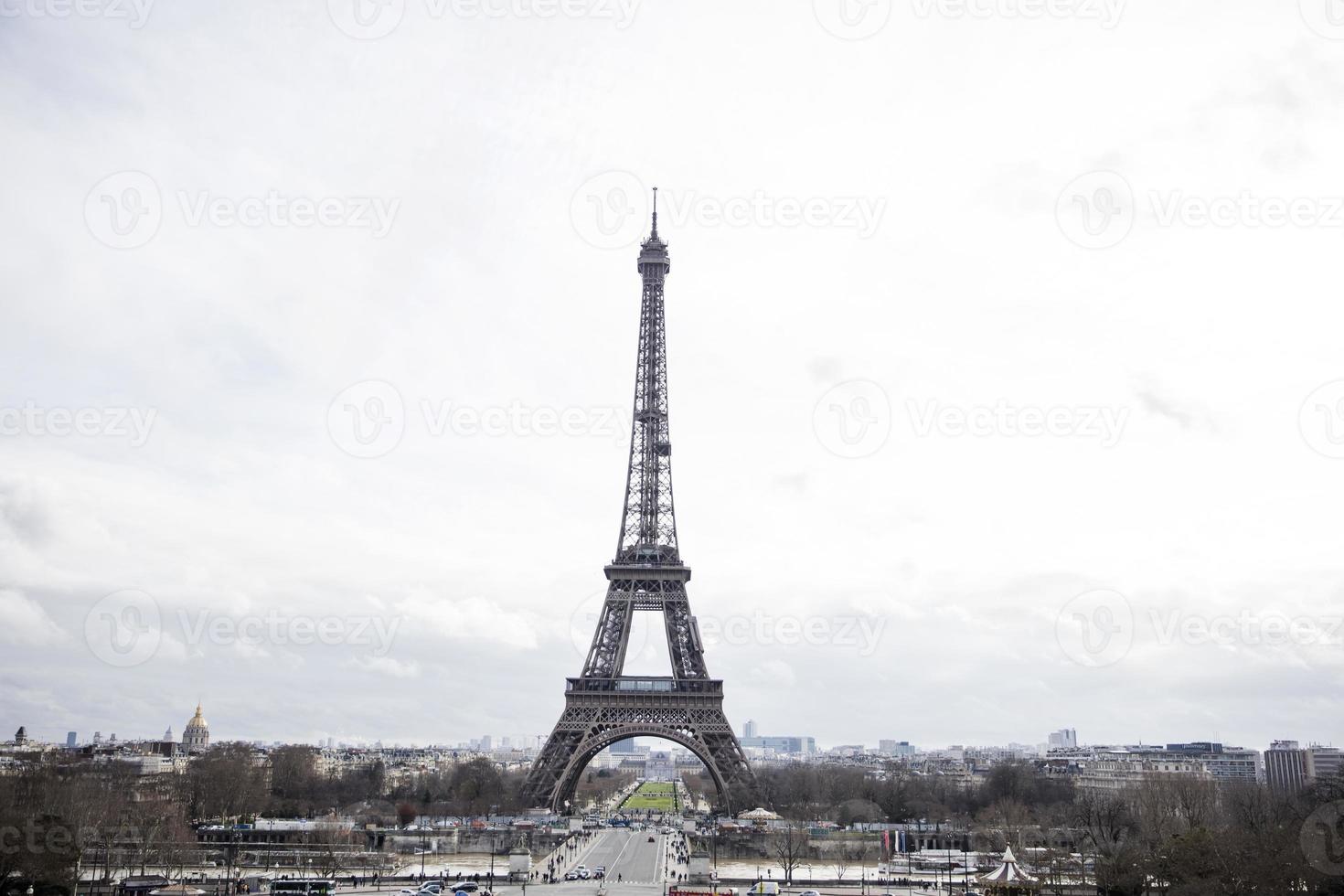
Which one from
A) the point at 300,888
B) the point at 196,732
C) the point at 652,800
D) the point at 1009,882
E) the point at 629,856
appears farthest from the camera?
the point at 196,732

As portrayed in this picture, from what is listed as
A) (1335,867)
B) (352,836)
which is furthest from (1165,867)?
(352,836)

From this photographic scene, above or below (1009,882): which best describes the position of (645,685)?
above

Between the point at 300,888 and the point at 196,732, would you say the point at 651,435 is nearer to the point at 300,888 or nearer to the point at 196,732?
the point at 300,888

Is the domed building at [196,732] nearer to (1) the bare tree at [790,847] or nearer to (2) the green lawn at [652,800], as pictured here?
(2) the green lawn at [652,800]

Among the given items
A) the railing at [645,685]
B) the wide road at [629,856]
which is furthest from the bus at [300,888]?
the railing at [645,685]

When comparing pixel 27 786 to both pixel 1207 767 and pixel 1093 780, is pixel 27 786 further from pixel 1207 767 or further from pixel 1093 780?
pixel 1207 767

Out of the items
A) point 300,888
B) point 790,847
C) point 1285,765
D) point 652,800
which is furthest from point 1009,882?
point 1285,765
